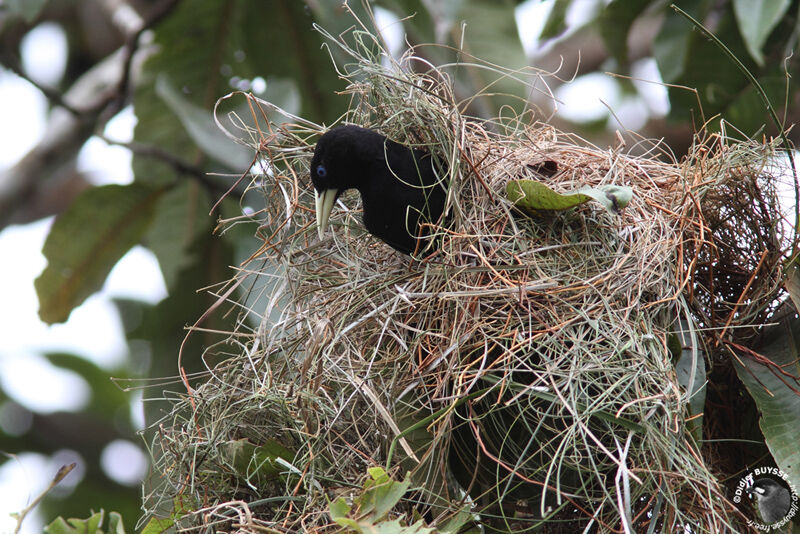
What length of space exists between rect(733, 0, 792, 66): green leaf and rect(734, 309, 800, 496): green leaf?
93 centimetres

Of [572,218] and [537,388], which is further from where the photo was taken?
[572,218]

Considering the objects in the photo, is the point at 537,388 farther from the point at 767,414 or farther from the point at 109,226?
the point at 109,226

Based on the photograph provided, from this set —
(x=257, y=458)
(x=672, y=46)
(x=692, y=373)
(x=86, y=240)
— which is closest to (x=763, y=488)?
(x=692, y=373)

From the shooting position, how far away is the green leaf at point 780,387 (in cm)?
147

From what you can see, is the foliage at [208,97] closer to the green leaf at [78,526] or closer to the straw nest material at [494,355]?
the straw nest material at [494,355]

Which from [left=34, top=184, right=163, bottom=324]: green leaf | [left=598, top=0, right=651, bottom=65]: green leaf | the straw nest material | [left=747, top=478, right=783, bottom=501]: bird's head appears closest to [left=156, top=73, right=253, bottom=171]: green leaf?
[left=34, top=184, right=163, bottom=324]: green leaf

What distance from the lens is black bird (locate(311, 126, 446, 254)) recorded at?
1680mm

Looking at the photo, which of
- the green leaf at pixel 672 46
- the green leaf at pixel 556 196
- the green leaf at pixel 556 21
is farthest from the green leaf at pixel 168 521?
the green leaf at pixel 556 21

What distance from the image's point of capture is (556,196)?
154 cm

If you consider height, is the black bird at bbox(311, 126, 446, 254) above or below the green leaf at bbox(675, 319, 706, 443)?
above

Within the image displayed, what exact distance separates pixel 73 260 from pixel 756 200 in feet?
7.46

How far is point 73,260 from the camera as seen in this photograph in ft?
9.89

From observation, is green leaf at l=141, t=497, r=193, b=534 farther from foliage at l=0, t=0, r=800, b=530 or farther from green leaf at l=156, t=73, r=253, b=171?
green leaf at l=156, t=73, r=253, b=171

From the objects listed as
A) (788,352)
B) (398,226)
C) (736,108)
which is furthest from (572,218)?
(736,108)
